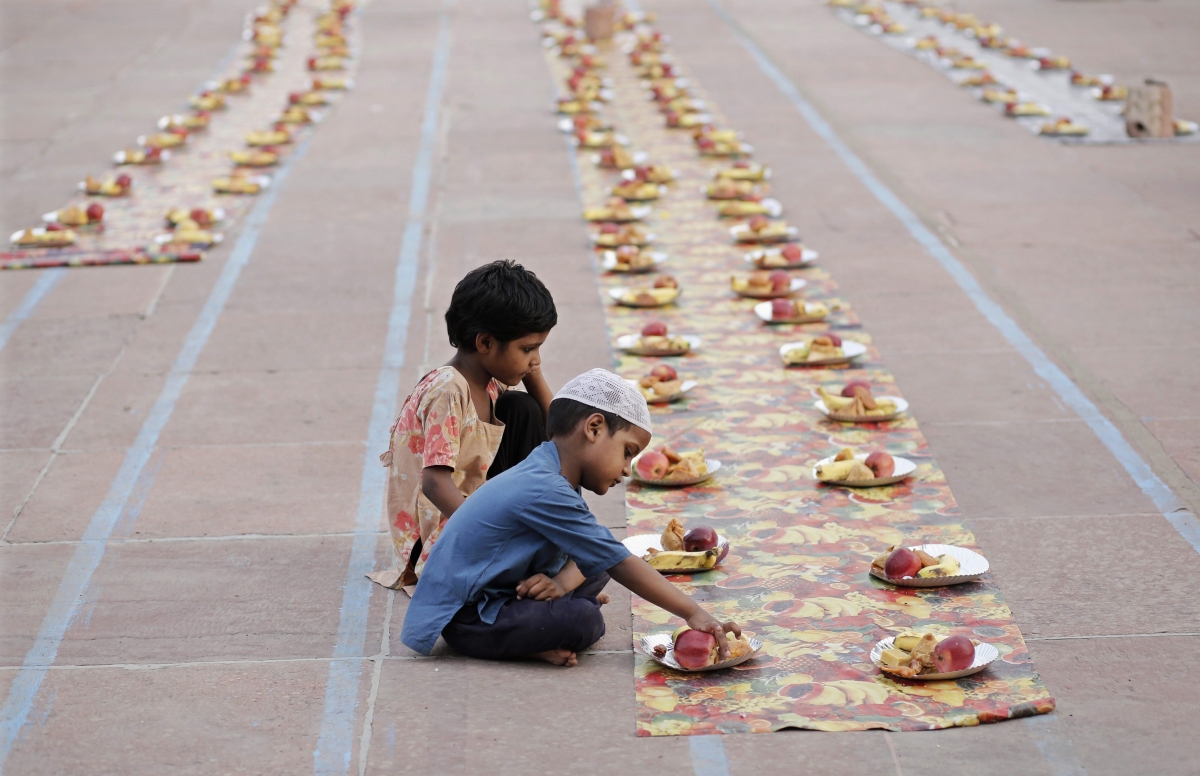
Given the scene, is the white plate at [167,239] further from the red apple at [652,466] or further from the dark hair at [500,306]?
the dark hair at [500,306]

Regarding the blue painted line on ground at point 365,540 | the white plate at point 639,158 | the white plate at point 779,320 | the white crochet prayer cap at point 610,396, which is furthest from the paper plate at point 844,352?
the white plate at point 639,158

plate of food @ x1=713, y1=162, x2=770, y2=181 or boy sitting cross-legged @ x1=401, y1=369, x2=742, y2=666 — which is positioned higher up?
boy sitting cross-legged @ x1=401, y1=369, x2=742, y2=666

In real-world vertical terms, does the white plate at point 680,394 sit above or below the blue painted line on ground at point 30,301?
above

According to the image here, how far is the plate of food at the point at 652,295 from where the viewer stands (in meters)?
8.46

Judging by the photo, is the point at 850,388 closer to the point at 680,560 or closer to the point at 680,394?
the point at 680,394

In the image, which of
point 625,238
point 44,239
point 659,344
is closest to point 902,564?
point 659,344

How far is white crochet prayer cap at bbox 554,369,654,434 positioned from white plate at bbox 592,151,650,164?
817cm

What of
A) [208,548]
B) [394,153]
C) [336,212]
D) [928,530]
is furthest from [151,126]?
[928,530]

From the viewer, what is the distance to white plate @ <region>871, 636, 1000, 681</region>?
425cm

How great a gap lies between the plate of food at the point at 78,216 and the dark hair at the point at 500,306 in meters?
6.73

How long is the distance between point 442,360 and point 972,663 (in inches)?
163

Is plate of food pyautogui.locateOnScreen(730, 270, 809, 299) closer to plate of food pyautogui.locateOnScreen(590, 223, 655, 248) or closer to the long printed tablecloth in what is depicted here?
the long printed tablecloth

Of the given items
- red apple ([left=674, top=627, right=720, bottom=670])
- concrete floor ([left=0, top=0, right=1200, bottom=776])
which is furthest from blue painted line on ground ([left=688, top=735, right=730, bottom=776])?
red apple ([left=674, top=627, right=720, bottom=670])

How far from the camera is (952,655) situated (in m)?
4.22
